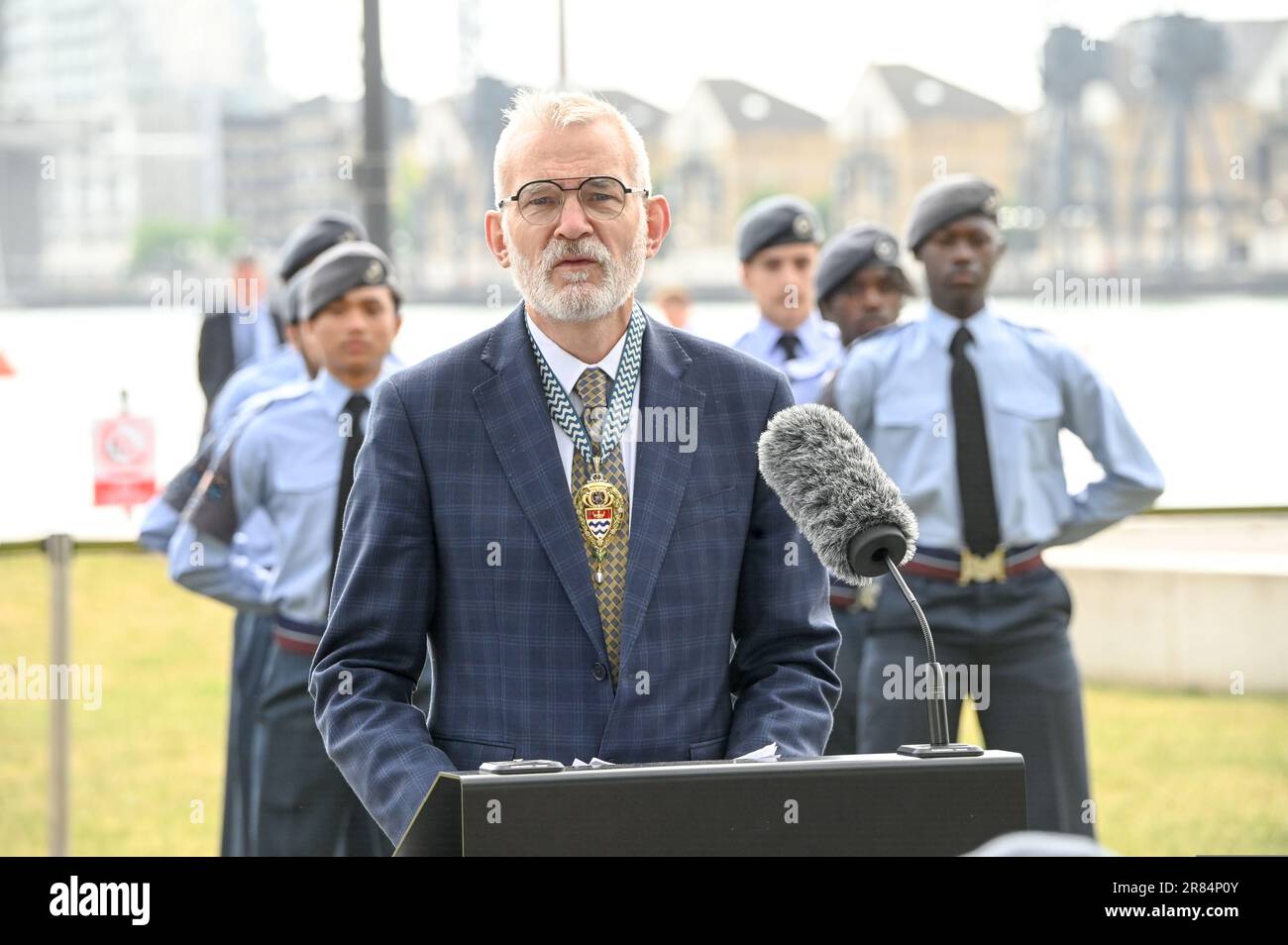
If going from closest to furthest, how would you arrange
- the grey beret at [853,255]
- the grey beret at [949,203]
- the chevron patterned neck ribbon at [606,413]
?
the chevron patterned neck ribbon at [606,413] < the grey beret at [949,203] < the grey beret at [853,255]

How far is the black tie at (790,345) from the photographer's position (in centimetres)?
777

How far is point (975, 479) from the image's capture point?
6180mm

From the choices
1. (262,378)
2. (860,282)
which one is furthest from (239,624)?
(860,282)

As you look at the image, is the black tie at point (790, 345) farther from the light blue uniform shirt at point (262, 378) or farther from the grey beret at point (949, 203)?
the light blue uniform shirt at point (262, 378)

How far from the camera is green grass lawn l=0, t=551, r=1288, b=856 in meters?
8.19

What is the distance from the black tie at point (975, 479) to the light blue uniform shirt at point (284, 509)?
175 centimetres

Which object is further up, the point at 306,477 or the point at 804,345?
the point at 804,345

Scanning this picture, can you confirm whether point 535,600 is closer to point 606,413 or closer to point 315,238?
point 606,413

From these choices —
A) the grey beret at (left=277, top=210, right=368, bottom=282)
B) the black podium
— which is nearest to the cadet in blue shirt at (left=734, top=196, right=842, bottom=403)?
the grey beret at (left=277, top=210, right=368, bottom=282)

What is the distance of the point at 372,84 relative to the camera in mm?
10461

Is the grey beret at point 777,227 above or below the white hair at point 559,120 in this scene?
above

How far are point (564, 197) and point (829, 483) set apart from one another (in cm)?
73

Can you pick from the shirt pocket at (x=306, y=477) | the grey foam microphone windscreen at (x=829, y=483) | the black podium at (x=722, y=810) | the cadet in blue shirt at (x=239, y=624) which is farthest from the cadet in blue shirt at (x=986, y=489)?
the black podium at (x=722, y=810)
